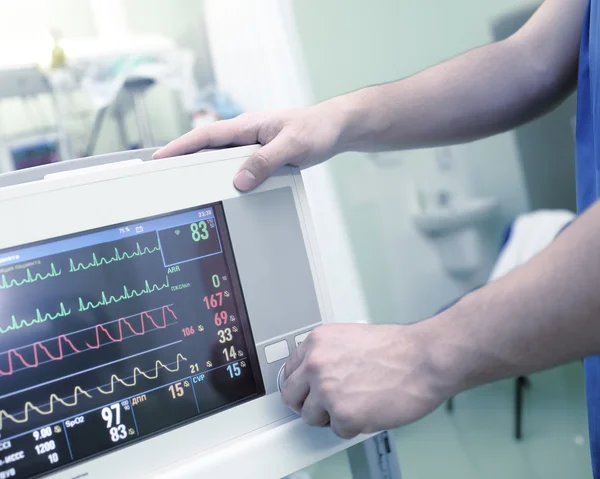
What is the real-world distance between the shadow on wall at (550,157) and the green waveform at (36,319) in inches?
90.7

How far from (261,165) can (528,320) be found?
12.9 inches

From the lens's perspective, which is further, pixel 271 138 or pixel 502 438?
pixel 502 438

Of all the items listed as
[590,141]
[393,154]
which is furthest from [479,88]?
[393,154]

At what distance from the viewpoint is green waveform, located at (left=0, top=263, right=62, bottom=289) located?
22.1 inches

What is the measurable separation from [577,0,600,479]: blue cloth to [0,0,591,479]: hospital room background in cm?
102

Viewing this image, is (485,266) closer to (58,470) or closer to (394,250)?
(394,250)

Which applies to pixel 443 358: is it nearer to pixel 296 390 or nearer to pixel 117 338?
pixel 296 390

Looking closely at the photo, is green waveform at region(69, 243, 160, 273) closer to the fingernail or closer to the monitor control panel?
the monitor control panel

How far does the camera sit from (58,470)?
0.57m

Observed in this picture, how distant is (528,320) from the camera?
1.65ft

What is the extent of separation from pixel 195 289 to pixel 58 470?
223mm

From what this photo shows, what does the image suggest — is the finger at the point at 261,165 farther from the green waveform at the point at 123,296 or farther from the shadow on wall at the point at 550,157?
the shadow on wall at the point at 550,157

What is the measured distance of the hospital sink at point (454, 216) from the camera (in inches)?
92.3

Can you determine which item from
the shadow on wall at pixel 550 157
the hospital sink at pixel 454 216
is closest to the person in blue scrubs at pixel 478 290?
the hospital sink at pixel 454 216
